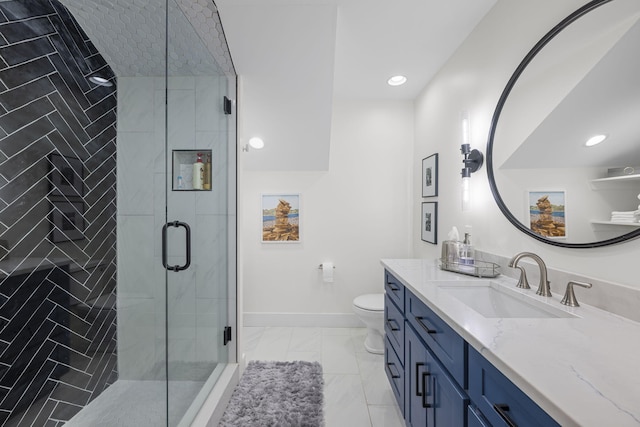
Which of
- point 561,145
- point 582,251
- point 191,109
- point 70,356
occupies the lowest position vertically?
point 70,356

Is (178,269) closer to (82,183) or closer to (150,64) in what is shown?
(82,183)

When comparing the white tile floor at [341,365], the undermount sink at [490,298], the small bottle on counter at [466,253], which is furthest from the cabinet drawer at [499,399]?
the white tile floor at [341,365]

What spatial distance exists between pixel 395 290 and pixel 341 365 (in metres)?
0.95

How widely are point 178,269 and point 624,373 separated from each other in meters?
1.67

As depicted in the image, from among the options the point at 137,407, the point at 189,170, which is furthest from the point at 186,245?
the point at 137,407

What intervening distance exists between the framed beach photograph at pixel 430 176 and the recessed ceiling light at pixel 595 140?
1.31 meters

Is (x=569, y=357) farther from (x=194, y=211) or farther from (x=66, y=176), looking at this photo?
(x=66, y=176)

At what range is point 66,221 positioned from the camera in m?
1.31

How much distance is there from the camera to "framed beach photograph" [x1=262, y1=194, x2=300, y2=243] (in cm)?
300

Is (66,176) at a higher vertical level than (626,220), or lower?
higher

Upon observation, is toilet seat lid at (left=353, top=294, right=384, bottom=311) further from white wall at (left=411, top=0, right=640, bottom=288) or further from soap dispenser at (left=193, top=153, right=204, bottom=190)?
soap dispenser at (left=193, top=153, right=204, bottom=190)

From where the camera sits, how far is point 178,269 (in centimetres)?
150

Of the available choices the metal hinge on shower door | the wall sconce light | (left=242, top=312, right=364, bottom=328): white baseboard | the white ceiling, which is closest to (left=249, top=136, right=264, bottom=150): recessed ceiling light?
the white ceiling

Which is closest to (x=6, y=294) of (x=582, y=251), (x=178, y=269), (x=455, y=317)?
(x=178, y=269)
